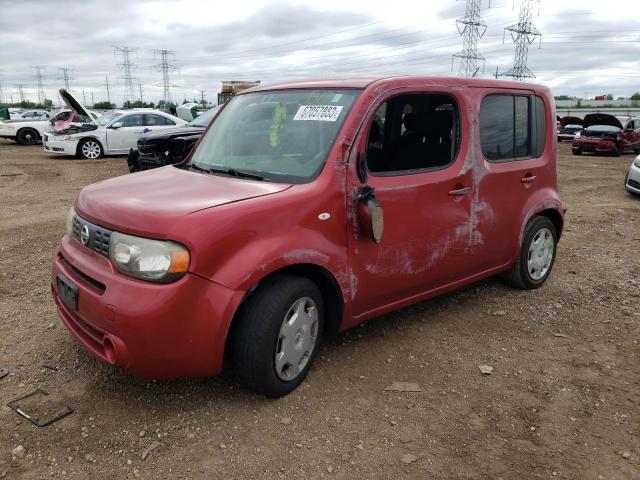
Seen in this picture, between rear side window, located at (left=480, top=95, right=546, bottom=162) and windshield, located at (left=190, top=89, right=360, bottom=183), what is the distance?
1.29m

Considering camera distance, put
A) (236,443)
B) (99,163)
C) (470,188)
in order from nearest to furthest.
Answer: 1. (236,443)
2. (470,188)
3. (99,163)

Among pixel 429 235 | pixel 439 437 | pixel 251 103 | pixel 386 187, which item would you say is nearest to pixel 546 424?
pixel 439 437

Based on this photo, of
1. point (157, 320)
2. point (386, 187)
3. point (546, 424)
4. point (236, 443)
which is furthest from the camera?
point (386, 187)

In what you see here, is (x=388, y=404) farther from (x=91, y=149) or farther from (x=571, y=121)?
(x=571, y=121)

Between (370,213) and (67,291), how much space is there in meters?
1.74

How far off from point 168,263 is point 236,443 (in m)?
0.97

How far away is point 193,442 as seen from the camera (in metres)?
2.70

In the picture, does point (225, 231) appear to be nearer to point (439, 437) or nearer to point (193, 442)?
point (193, 442)

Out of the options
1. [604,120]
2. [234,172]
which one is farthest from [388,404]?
[604,120]

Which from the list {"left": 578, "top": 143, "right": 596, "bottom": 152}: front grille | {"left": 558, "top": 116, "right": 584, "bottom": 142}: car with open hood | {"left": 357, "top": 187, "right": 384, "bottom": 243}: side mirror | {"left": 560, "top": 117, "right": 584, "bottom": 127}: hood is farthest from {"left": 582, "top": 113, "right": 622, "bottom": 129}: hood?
{"left": 357, "top": 187, "right": 384, "bottom": 243}: side mirror

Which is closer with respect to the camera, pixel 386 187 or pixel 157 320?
pixel 157 320

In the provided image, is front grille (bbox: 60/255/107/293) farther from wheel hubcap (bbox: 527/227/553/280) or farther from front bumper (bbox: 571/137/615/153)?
front bumper (bbox: 571/137/615/153)

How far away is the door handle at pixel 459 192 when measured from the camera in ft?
12.2

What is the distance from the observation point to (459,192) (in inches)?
148
